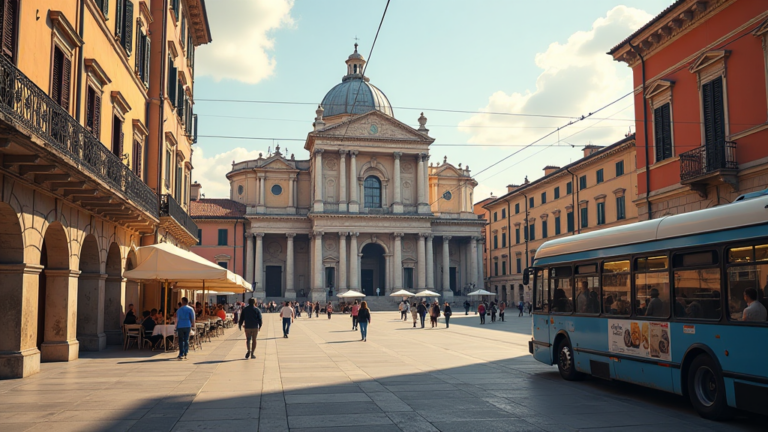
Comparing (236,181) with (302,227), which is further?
(236,181)

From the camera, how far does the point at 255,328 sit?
18750mm

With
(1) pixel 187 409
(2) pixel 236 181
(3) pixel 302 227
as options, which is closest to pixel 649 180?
(1) pixel 187 409

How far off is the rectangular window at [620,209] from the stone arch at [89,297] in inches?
1394

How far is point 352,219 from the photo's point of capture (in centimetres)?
6844

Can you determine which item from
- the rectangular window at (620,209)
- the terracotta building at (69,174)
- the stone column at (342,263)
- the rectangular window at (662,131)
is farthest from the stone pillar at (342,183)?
the rectangular window at (662,131)

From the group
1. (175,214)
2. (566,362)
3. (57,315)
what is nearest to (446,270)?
(175,214)

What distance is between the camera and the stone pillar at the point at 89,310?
63.4ft

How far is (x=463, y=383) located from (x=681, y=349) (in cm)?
451

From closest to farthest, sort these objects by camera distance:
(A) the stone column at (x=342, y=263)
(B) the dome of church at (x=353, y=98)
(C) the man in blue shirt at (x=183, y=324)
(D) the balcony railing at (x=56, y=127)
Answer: (D) the balcony railing at (x=56, y=127), (C) the man in blue shirt at (x=183, y=324), (A) the stone column at (x=342, y=263), (B) the dome of church at (x=353, y=98)

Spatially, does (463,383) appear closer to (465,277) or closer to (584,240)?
(584,240)

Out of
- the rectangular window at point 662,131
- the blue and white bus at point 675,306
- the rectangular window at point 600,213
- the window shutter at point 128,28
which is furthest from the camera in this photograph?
the rectangular window at point 600,213

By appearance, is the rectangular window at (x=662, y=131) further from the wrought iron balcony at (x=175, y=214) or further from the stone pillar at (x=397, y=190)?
the stone pillar at (x=397, y=190)

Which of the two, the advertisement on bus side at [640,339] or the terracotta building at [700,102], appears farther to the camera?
the terracotta building at [700,102]

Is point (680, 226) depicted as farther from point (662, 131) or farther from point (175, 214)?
point (175, 214)
